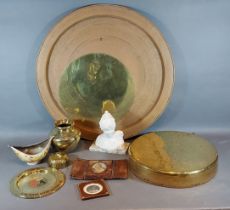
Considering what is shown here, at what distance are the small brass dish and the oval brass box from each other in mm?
227

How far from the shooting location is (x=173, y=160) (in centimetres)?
82

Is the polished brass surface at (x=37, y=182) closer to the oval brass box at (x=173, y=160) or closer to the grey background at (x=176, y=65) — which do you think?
the grey background at (x=176, y=65)

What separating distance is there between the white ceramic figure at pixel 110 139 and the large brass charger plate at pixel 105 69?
2.6 inches

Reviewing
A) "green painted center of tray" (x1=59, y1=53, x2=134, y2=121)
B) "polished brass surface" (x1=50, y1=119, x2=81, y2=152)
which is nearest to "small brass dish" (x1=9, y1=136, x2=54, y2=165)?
"polished brass surface" (x1=50, y1=119, x2=81, y2=152)

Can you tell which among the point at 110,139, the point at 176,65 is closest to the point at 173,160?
the point at 110,139

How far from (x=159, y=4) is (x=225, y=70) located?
280 mm

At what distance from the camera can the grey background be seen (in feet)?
3.17

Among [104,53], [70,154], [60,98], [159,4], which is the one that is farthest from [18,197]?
[159,4]

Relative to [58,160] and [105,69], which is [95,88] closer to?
A: [105,69]

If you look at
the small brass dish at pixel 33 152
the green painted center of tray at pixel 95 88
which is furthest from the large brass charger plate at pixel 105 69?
the small brass dish at pixel 33 152

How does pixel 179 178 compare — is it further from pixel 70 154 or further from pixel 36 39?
pixel 36 39

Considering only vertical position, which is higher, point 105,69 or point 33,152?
point 105,69

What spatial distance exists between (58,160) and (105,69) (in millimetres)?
299

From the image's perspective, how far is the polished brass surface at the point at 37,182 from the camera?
30.0 inches
